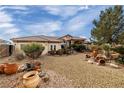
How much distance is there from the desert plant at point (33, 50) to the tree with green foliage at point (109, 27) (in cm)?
69

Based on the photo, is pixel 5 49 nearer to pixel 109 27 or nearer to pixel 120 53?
pixel 109 27

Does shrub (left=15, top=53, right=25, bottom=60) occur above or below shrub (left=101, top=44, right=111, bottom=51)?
below

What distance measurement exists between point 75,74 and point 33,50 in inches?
24.1

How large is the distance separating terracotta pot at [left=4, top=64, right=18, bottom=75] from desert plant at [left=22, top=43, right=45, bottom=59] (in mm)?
222

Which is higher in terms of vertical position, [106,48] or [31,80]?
[106,48]

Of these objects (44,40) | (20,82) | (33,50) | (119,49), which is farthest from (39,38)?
(119,49)

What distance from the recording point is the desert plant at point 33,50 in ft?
13.3

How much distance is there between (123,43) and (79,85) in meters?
0.76

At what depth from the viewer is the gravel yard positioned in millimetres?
4004

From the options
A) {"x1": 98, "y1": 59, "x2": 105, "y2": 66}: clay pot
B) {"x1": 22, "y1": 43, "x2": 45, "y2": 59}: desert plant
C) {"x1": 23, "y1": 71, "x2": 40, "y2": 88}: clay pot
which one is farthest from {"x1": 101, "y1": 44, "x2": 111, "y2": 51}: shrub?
{"x1": 23, "y1": 71, "x2": 40, "y2": 88}: clay pot

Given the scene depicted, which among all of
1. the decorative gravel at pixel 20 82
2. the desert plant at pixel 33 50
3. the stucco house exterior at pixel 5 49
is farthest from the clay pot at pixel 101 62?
the stucco house exterior at pixel 5 49

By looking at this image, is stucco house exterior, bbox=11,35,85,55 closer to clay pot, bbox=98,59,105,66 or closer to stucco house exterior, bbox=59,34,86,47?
stucco house exterior, bbox=59,34,86,47

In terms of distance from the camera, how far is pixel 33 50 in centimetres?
409
